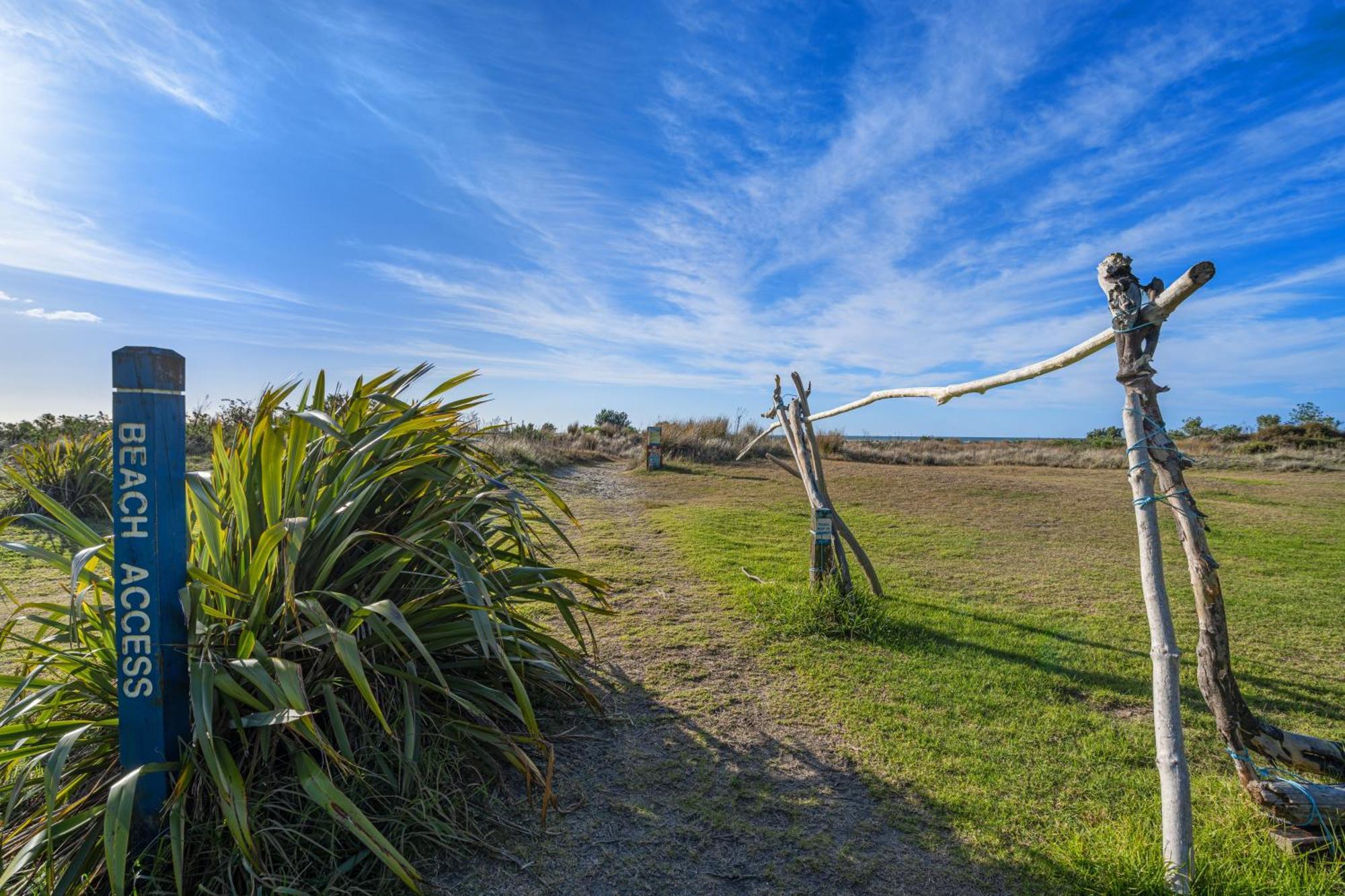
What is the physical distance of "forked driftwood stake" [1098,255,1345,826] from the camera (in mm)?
2436

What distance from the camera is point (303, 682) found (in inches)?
82.2

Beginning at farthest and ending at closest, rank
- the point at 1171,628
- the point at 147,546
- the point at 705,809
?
the point at 705,809 → the point at 1171,628 → the point at 147,546

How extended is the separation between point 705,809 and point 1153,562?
6.41ft

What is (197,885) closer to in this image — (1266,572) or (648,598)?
(648,598)

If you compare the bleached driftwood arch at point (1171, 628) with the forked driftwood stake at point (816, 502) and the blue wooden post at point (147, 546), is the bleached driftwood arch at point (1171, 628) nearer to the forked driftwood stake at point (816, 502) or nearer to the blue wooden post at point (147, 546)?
the forked driftwood stake at point (816, 502)

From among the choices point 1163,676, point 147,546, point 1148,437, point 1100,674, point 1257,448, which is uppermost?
point 1148,437

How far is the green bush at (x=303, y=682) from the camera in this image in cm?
191

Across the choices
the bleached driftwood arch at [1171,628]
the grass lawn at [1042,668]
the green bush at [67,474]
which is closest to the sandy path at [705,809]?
the grass lawn at [1042,668]

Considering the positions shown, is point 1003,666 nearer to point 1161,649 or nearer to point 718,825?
point 1161,649

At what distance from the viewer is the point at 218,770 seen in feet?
5.93

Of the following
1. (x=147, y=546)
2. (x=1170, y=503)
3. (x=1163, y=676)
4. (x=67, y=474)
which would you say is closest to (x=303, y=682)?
(x=147, y=546)

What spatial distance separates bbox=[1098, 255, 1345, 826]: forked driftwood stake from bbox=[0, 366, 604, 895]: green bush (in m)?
2.44

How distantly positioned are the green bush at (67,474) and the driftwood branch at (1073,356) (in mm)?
9114

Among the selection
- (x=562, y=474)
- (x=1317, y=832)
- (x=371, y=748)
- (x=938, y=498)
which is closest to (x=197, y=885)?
(x=371, y=748)
